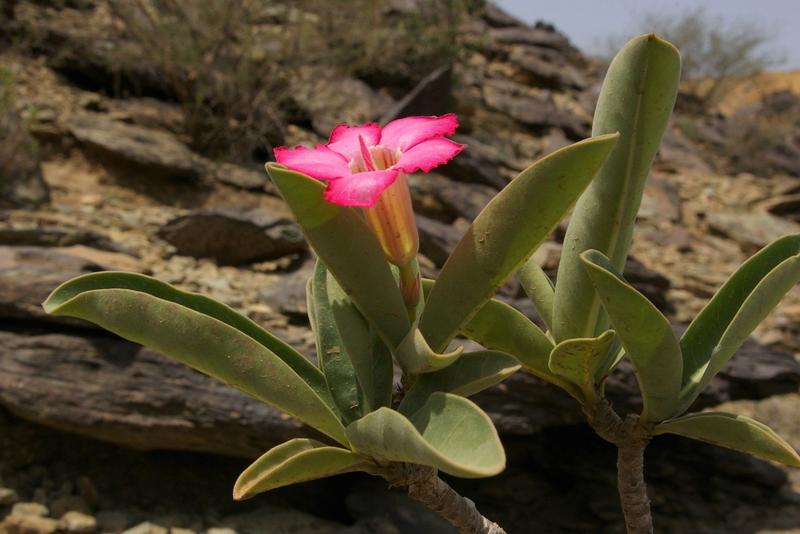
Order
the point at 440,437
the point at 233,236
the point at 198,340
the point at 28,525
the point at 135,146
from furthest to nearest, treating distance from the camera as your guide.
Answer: the point at 135,146
the point at 233,236
the point at 28,525
the point at 198,340
the point at 440,437

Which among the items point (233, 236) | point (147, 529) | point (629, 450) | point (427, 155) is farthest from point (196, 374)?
point (427, 155)

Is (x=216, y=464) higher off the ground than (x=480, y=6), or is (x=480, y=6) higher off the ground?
(x=480, y=6)

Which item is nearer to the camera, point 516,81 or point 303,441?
point 303,441

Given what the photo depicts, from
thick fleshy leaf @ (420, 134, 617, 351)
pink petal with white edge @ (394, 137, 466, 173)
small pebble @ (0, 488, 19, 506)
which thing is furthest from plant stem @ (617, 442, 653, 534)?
small pebble @ (0, 488, 19, 506)

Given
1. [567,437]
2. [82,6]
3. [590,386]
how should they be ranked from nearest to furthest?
[590,386] < [567,437] < [82,6]

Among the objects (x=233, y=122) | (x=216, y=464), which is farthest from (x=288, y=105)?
(x=216, y=464)

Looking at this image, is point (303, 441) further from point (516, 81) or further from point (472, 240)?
point (516, 81)

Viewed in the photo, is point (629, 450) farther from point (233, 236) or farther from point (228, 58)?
point (228, 58)
